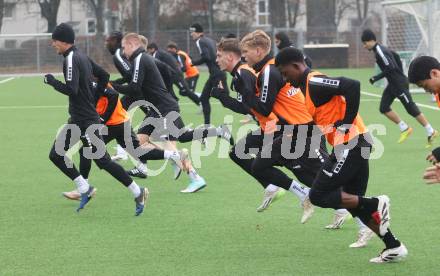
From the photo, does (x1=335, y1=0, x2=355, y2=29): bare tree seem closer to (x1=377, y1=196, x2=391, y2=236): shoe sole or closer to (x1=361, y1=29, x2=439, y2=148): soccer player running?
(x1=361, y1=29, x2=439, y2=148): soccer player running

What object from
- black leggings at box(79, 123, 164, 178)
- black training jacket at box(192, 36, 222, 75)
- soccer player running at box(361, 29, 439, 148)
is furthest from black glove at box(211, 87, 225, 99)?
black training jacket at box(192, 36, 222, 75)

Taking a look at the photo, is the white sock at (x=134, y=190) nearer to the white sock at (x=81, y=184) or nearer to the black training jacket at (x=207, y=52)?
the white sock at (x=81, y=184)

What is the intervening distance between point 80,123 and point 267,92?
2350mm

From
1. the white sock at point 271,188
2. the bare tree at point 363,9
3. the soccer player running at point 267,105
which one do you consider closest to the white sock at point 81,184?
the soccer player running at point 267,105

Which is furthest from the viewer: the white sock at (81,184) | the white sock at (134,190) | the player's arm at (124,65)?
the player's arm at (124,65)

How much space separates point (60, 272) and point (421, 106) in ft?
59.2

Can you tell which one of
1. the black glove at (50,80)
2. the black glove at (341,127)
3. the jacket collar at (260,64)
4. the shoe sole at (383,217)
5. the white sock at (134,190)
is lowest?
the white sock at (134,190)

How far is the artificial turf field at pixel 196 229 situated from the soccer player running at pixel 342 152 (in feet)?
1.16

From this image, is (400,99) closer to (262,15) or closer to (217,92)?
(217,92)

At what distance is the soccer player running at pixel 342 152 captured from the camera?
751 cm

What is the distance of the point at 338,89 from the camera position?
739cm

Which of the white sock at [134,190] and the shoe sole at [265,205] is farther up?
the white sock at [134,190]

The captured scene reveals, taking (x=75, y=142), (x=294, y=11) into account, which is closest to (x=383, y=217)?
(x=75, y=142)

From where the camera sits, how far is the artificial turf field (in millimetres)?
7617
